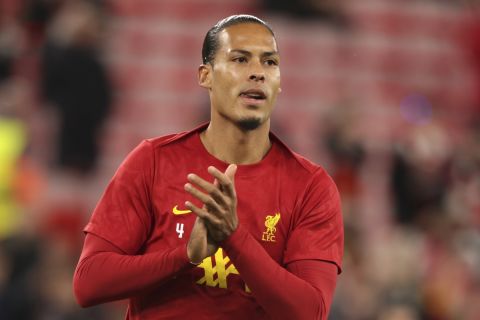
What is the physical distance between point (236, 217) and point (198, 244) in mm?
140

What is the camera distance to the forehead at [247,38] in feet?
11.5

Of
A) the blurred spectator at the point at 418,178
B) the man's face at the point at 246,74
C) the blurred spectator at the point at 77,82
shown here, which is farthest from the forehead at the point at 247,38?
the blurred spectator at the point at 418,178

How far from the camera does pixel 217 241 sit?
126 inches

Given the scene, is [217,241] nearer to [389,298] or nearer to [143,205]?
[143,205]

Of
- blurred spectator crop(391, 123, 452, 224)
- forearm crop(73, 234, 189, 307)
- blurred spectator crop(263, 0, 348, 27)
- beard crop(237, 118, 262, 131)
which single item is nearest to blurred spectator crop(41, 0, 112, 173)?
blurred spectator crop(263, 0, 348, 27)

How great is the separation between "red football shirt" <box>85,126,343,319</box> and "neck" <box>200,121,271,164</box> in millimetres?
28

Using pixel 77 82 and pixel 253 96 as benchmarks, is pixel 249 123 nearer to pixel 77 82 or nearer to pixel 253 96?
pixel 253 96

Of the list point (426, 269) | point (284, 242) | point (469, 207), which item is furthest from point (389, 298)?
point (284, 242)

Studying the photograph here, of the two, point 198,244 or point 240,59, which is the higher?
point 240,59

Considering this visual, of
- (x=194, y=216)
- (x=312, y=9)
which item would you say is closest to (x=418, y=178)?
(x=312, y=9)

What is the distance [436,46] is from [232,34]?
26.5 ft

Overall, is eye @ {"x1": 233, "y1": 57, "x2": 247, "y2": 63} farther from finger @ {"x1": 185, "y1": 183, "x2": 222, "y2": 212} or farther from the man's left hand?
finger @ {"x1": 185, "y1": 183, "x2": 222, "y2": 212}

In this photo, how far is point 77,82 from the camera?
27.6 ft

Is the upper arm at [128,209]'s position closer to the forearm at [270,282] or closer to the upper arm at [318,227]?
the forearm at [270,282]
